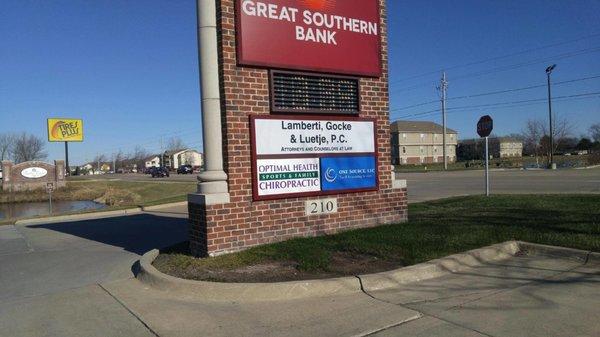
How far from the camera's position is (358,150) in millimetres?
8633

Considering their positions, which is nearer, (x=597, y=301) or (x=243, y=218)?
(x=597, y=301)

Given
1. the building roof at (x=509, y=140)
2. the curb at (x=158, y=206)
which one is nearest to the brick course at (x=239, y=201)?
the curb at (x=158, y=206)

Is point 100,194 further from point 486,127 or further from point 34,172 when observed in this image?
point 486,127

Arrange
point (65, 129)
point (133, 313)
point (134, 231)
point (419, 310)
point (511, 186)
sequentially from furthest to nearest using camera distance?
point (65, 129)
point (511, 186)
point (134, 231)
point (133, 313)
point (419, 310)

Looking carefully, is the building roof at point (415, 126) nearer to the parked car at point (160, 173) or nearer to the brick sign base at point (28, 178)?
the parked car at point (160, 173)

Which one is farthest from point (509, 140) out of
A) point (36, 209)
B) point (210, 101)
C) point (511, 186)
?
point (210, 101)

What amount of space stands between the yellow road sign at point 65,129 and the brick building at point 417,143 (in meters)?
57.9

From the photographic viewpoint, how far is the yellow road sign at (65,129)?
6412 cm

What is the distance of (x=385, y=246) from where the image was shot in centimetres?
715

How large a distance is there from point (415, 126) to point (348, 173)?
99700 millimetres

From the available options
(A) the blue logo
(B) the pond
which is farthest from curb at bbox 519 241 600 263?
(B) the pond

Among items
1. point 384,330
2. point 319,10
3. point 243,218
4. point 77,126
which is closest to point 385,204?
point 243,218

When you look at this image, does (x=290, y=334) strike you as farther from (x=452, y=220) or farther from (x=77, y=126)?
(x=77, y=126)

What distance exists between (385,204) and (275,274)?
3.66m
